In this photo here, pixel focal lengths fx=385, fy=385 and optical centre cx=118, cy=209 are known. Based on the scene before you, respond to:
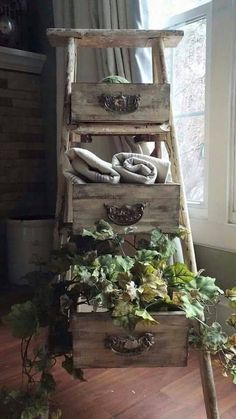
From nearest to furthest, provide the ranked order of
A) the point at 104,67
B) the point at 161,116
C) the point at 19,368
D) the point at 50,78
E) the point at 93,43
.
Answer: the point at 161,116 → the point at 93,43 → the point at 19,368 → the point at 104,67 → the point at 50,78

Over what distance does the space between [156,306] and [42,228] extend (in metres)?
1.28

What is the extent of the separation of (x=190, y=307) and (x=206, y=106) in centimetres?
85

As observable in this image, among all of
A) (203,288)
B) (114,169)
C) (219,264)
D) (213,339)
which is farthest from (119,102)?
(219,264)

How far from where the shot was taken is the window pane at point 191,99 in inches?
58.9

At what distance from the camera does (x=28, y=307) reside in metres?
0.91

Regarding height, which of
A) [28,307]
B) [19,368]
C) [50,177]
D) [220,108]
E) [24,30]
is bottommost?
[19,368]

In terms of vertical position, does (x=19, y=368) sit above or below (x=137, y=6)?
below

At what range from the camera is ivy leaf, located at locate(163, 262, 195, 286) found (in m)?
0.95

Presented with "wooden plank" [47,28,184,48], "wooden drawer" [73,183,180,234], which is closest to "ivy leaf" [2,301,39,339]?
"wooden drawer" [73,183,180,234]

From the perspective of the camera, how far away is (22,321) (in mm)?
893

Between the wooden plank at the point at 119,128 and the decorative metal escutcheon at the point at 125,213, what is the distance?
224 millimetres

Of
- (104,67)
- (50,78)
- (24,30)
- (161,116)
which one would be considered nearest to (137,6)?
(104,67)

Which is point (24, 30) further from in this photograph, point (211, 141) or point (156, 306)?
point (156, 306)

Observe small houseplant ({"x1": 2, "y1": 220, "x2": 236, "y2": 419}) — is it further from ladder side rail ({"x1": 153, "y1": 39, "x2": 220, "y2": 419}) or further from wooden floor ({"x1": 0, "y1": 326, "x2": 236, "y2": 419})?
wooden floor ({"x1": 0, "y1": 326, "x2": 236, "y2": 419})
